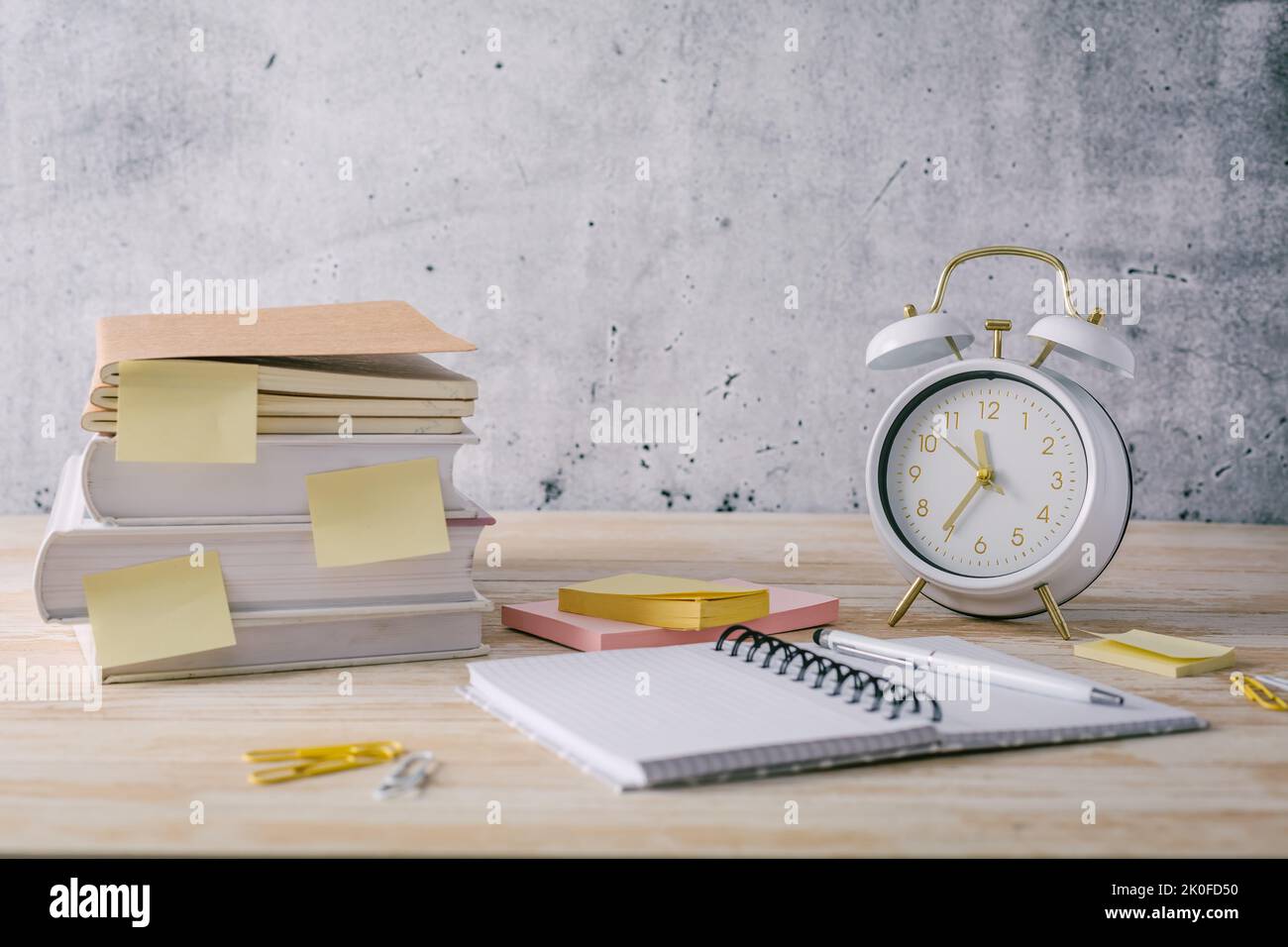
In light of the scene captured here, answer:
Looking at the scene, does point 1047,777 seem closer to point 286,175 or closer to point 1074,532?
point 1074,532

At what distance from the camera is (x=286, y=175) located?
1.99m

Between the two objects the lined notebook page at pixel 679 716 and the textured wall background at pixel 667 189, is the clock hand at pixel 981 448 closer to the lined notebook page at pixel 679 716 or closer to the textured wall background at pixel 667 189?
the lined notebook page at pixel 679 716

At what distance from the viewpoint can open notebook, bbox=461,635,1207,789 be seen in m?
0.58

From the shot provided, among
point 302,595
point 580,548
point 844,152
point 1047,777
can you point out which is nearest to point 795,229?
point 844,152

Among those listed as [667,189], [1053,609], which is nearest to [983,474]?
[1053,609]

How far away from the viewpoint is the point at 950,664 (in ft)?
2.52

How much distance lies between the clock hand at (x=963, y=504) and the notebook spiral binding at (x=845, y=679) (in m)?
0.28

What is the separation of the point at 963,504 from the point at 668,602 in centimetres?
30

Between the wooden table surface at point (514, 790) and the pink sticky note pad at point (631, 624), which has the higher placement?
the pink sticky note pad at point (631, 624)

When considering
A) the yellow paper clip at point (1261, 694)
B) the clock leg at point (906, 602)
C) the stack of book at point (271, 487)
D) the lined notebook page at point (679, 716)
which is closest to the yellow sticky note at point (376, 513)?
the stack of book at point (271, 487)

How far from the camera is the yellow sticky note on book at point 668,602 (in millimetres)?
905

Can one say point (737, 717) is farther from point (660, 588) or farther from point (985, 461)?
point (985, 461)
